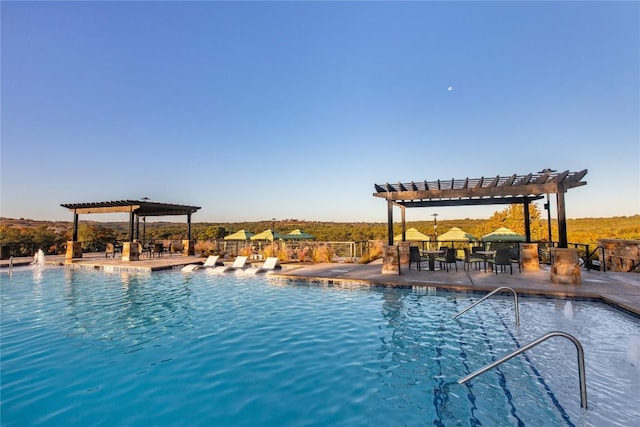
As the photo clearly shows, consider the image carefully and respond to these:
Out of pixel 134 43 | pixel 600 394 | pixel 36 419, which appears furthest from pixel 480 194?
pixel 134 43

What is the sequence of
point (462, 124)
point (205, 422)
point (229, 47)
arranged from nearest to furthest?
point (205, 422) → point (229, 47) → point (462, 124)

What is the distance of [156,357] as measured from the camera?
4.51 meters

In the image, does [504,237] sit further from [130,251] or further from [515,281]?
[130,251]

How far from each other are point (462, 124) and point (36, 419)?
1606cm

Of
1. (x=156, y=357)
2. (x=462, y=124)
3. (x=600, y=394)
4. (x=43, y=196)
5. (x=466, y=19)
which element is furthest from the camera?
(x=43, y=196)

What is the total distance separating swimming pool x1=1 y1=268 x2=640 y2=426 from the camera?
3.08 metres

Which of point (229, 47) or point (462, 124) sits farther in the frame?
point (462, 124)

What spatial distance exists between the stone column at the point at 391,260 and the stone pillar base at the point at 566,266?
435 cm

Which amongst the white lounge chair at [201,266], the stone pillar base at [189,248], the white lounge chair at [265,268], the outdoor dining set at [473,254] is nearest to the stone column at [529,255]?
the outdoor dining set at [473,254]

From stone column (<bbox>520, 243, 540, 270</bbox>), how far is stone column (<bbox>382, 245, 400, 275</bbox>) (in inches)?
187

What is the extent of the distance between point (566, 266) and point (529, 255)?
2750 millimetres

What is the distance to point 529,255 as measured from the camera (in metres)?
11.0

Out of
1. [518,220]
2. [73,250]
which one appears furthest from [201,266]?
[518,220]

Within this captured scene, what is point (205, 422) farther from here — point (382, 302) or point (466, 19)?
point (466, 19)
